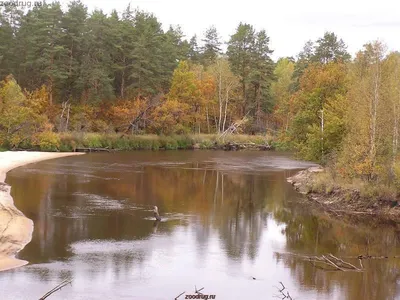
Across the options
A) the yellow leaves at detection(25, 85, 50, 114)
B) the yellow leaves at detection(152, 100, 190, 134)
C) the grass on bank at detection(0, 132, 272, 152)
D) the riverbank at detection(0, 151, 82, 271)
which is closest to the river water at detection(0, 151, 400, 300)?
the riverbank at detection(0, 151, 82, 271)

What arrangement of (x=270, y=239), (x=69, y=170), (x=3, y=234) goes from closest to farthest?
(x=3, y=234) < (x=270, y=239) < (x=69, y=170)

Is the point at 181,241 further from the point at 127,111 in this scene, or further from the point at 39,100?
the point at 127,111

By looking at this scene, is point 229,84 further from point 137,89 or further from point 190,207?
point 190,207

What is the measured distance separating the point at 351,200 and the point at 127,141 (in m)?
40.3

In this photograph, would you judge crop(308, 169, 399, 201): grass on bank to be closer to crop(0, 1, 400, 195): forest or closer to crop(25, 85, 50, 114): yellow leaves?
crop(0, 1, 400, 195): forest

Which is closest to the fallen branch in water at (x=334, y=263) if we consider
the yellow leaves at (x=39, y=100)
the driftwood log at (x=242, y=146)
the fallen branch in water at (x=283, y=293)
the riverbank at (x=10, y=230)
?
the fallen branch in water at (x=283, y=293)

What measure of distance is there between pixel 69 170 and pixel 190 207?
16.7 metres

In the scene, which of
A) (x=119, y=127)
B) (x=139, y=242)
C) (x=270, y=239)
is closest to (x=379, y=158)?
(x=270, y=239)

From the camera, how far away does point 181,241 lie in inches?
952

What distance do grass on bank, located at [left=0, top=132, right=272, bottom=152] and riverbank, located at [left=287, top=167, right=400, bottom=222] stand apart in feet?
113

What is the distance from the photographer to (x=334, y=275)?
796 inches

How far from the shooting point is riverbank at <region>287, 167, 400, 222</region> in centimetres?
3116

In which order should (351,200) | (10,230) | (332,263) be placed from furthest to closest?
(351,200), (10,230), (332,263)

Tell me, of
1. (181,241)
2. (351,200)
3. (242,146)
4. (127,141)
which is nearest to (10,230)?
(181,241)
